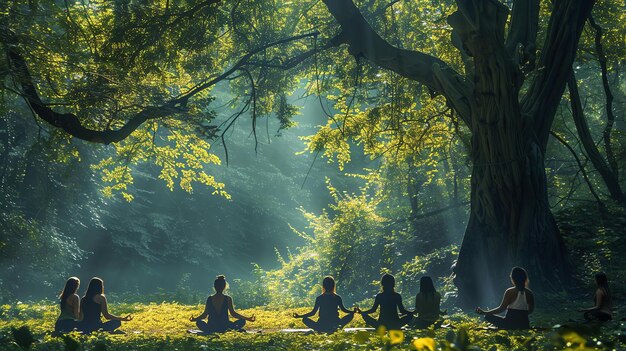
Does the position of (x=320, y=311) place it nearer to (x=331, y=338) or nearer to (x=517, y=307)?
(x=331, y=338)

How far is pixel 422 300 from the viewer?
38.0 ft

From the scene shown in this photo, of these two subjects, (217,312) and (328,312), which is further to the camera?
(217,312)

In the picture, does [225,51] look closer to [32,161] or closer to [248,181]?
[32,161]

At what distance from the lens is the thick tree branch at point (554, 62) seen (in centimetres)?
1302

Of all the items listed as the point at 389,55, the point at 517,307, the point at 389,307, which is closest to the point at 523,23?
the point at 389,55

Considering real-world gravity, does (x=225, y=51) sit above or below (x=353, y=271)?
above

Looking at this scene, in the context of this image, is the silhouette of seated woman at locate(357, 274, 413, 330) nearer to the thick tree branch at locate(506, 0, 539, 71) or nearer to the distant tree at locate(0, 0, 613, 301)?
the distant tree at locate(0, 0, 613, 301)

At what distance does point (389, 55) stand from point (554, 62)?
3.22 meters

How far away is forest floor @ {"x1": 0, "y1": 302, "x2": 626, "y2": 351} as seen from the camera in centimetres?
340

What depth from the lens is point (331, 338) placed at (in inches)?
380

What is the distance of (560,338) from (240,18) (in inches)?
581

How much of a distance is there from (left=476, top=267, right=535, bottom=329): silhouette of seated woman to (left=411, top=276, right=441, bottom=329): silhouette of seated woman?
4.07 ft

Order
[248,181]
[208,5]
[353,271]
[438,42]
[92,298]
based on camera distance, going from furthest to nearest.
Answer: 1. [248,181]
2. [353,271]
3. [438,42]
4. [208,5]
5. [92,298]

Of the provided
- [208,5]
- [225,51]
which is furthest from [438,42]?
[208,5]
